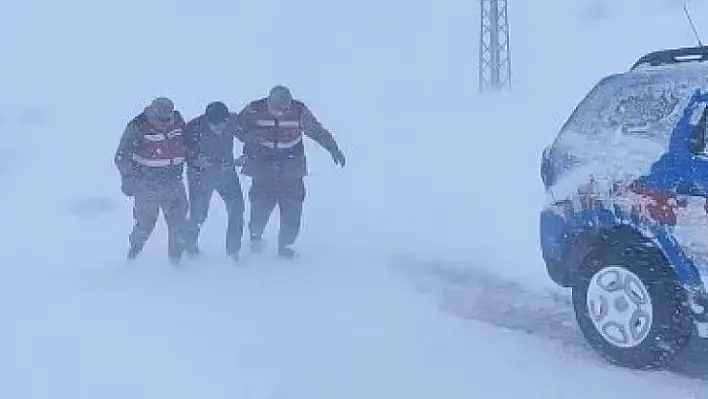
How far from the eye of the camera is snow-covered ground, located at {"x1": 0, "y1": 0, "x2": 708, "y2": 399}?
579 cm

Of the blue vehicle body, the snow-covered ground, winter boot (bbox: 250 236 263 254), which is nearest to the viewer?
the blue vehicle body

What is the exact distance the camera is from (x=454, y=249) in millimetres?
9102

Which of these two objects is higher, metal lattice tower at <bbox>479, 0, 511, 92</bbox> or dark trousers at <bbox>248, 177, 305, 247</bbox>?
metal lattice tower at <bbox>479, 0, 511, 92</bbox>

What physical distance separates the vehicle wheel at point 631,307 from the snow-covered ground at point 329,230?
14 cm

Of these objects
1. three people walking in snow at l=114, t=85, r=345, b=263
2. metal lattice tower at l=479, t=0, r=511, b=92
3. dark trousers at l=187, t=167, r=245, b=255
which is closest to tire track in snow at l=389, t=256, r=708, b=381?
three people walking in snow at l=114, t=85, r=345, b=263

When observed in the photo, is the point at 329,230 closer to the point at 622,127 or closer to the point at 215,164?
the point at 215,164

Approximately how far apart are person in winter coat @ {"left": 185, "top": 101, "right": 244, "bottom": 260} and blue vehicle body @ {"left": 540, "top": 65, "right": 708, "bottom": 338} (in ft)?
10.1

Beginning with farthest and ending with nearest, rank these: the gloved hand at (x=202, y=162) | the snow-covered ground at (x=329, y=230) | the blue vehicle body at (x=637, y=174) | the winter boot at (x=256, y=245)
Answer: the winter boot at (x=256, y=245), the gloved hand at (x=202, y=162), the snow-covered ground at (x=329, y=230), the blue vehicle body at (x=637, y=174)

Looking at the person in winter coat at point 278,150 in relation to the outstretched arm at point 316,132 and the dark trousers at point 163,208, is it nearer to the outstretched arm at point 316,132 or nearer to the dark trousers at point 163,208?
the outstretched arm at point 316,132

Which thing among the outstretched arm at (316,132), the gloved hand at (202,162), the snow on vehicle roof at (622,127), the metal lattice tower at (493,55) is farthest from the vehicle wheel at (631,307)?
the metal lattice tower at (493,55)

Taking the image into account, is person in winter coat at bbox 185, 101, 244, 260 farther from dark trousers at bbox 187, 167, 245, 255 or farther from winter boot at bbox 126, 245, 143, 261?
winter boot at bbox 126, 245, 143, 261

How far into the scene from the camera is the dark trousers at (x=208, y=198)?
8625 mm

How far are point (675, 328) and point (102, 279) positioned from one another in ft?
15.0

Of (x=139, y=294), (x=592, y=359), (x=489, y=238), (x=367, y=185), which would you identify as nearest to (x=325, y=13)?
(x=367, y=185)
